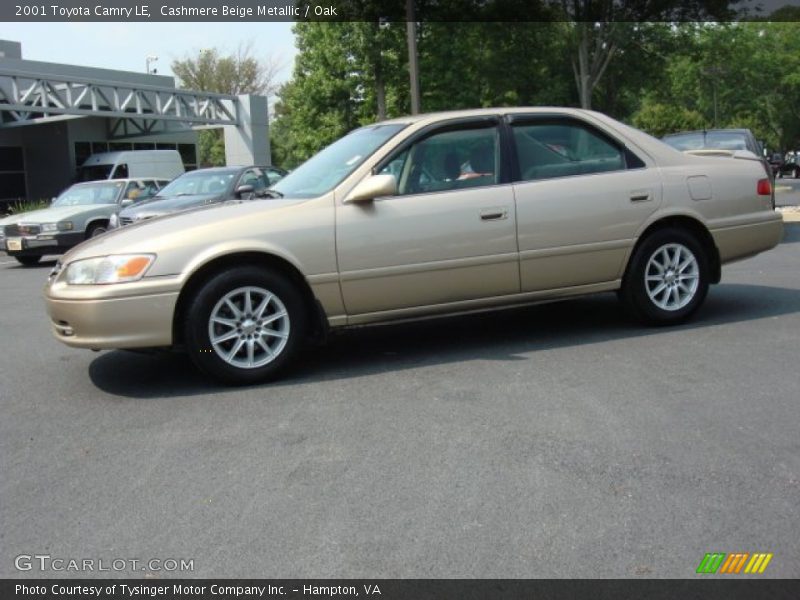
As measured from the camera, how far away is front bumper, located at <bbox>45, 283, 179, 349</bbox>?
5.05 meters

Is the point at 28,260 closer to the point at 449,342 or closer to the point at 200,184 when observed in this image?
the point at 200,184

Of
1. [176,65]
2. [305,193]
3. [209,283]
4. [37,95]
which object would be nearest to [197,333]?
[209,283]

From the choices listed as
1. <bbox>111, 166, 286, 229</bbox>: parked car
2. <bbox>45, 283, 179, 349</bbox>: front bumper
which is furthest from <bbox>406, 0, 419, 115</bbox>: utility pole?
<bbox>45, 283, 179, 349</bbox>: front bumper

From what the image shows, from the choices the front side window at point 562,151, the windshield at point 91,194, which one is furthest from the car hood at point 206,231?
the windshield at point 91,194

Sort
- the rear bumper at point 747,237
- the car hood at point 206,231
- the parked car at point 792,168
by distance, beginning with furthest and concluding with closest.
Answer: the parked car at point 792,168 → the rear bumper at point 747,237 → the car hood at point 206,231

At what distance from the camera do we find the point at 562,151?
6203 millimetres

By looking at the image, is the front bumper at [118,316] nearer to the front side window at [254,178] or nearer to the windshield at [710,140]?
the front side window at [254,178]

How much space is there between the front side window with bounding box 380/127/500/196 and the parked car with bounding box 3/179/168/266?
35.2 ft

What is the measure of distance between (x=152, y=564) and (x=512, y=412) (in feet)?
7.04

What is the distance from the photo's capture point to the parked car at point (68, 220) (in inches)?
580

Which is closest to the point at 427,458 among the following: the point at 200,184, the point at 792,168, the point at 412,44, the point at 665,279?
the point at 665,279
